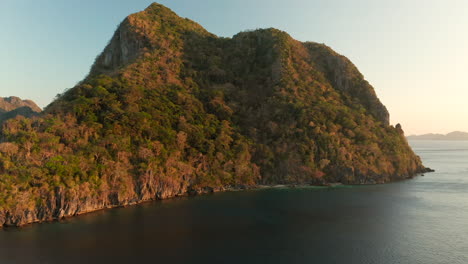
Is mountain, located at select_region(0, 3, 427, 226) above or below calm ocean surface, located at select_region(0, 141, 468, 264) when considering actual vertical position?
above

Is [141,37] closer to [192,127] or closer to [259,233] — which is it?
[192,127]

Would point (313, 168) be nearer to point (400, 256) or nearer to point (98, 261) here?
point (400, 256)

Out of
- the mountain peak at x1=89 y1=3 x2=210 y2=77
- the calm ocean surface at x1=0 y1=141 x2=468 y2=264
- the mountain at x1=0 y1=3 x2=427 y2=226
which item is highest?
the mountain peak at x1=89 y1=3 x2=210 y2=77

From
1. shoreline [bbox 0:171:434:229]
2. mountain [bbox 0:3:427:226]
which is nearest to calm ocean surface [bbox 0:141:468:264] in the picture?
shoreline [bbox 0:171:434:229]

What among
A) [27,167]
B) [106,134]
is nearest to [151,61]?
[106,134]

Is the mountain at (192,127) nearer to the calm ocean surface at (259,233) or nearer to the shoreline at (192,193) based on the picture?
the shoreline at (192,193)

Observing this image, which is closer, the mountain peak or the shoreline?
the shoreline

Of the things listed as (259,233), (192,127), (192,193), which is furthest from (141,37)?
(259,233)

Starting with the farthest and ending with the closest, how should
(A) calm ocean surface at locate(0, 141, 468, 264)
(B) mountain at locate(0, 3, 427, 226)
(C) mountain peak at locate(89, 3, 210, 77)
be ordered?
(C) mountain peak at locate(89, 3, 210, 77)
(B) mountain at locate(0, 3, 427, 226)
(A) calm ocean surface at locate(0, 141, 468, 264)

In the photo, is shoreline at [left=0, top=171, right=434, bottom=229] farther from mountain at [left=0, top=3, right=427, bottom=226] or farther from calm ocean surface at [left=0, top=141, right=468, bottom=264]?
calm ocean surface at [left=0, top=141, right=468, bottom=264]
